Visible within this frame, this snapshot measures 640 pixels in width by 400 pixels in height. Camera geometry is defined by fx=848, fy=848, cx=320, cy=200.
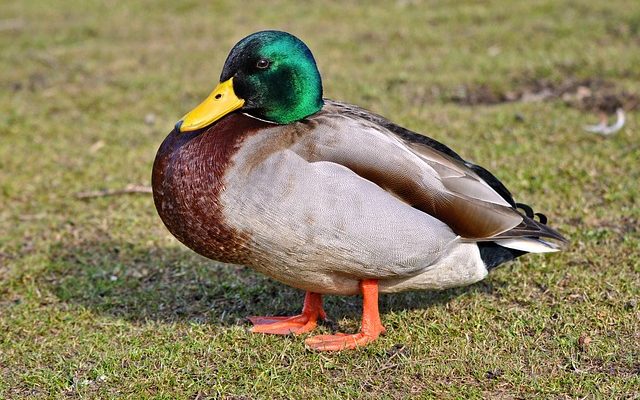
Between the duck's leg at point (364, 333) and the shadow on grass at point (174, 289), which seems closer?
the duck's leg at point (364, 333)

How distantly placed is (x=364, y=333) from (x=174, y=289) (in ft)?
3.86

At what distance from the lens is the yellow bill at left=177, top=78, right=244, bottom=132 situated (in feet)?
10.9

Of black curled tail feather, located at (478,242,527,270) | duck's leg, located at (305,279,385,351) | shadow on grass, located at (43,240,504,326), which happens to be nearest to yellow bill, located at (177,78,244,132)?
duck's leg, located at (305,279,385,351)

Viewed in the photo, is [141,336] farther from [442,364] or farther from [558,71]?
[558,71]

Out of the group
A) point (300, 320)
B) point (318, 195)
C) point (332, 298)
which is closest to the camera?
point (318, 195)

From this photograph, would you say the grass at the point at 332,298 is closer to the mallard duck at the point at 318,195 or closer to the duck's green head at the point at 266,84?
the mallard duck at the point at 318,195

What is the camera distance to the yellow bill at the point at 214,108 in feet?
10.9

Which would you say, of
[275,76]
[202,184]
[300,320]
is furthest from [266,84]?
[300,320]

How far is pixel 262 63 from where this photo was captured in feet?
11.0

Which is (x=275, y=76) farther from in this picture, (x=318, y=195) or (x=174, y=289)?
(x=174, y=289)

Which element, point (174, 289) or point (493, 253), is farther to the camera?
point (174, 289)

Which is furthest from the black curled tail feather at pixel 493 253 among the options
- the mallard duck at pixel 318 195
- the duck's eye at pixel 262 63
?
the duck's eye at pixel 262 63

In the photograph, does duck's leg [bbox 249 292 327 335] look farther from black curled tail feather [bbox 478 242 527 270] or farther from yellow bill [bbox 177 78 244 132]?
yellow bill [bbox 177 78 244 132]

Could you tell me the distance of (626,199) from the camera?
16.3 ft
